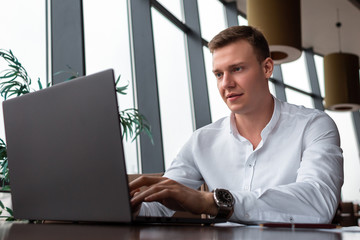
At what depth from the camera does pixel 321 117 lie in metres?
1.72

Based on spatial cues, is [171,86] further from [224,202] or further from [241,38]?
[224,202]

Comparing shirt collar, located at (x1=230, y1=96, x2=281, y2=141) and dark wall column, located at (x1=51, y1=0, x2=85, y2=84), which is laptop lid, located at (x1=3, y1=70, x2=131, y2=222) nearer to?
shirt collar, located at (x1=230, y1=96, x2=281, y2=141)

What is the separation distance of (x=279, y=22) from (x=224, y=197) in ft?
11.6

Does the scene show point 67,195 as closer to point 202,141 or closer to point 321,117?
point 202,141

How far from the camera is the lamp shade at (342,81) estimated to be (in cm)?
670

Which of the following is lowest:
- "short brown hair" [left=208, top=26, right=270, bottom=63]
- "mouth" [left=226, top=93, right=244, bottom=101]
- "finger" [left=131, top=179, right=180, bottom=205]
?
"finger" [left=131, top=179, right=180, bottom=205]

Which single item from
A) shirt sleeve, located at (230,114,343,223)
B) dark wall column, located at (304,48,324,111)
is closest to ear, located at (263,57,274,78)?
shirt sleeve, located at (230,114,343,223)

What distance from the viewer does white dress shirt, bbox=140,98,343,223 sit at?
1.27 m

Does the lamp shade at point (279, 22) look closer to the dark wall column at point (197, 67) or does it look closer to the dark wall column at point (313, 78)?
A: the dark wall column at point (197, 67)

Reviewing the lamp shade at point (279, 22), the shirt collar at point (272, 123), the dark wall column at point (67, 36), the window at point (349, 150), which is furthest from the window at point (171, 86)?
the window at point (349, 150)

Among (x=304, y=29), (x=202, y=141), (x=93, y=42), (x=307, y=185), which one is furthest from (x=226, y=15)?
(x=307, y=185)

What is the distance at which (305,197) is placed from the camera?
129 cm

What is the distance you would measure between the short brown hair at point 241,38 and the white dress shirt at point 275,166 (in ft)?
0.80

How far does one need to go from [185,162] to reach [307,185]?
685 mm
